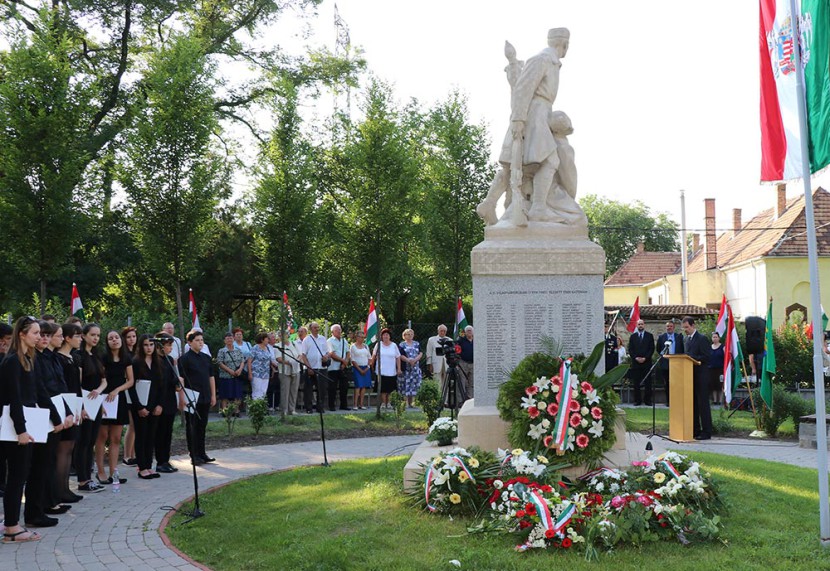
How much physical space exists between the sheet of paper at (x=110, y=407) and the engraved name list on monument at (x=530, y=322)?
4.55 metres

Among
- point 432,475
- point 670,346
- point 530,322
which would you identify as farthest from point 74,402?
point 670,346

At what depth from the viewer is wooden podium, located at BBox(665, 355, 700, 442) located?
42.4ft

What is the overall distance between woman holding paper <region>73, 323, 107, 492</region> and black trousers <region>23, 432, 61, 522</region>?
4.48 ft

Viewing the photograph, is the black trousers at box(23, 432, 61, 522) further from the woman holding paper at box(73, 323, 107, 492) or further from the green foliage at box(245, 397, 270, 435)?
the green foliage at box(245, 397, 270, 435)

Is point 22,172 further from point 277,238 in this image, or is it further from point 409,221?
point 409,221

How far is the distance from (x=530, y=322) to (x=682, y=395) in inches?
221

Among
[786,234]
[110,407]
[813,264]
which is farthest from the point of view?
[786,234]

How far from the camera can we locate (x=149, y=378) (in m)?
9.98

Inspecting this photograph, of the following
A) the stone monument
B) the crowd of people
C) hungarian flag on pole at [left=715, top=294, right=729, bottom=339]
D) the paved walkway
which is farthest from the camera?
hungarian flag on pole at [left=715, top=294, right=729, bottom=339]

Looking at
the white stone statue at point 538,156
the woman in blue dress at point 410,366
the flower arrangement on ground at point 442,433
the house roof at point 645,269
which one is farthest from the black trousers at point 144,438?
the house roof at point 645,269

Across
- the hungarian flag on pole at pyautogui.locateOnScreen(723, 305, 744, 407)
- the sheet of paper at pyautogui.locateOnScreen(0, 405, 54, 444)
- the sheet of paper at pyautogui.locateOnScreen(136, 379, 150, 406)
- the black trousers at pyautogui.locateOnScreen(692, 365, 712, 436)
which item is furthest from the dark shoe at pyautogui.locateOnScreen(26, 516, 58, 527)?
the hungarian flag on pole at pyautogui.locateOnScreen(723, 305, 744, 407)

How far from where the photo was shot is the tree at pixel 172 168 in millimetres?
15109

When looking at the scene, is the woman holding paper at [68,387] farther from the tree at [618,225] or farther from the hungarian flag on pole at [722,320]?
the tree at [618,225]

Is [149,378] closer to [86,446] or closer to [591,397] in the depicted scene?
[86,446]
